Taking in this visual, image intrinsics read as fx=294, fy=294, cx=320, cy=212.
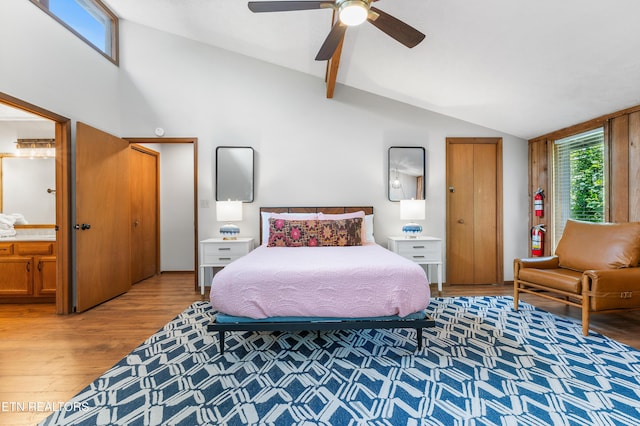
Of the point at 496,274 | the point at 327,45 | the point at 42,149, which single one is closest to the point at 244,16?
the point at 327,45

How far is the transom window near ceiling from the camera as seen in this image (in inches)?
127

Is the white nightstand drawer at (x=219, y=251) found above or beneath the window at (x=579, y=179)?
beneath

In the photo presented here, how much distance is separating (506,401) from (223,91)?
4554 mm

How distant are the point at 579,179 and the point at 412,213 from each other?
2120 mm

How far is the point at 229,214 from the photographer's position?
4023 mm

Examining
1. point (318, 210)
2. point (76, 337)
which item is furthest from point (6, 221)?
point (318, 210)

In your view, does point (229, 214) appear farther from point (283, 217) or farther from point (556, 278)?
point (556, 278)

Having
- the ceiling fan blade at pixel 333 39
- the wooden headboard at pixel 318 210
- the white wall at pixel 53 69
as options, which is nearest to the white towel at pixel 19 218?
the white wall at pixel 53 69

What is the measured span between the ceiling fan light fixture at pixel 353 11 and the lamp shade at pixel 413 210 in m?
2.54

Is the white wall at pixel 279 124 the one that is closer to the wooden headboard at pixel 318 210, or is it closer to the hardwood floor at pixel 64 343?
the wooden headboard at pixel 318 210

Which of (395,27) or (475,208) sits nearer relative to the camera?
(395,27)

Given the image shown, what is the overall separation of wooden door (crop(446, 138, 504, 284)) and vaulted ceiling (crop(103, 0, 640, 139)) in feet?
1.53

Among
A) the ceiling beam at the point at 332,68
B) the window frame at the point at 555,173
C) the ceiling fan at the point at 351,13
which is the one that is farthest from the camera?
the window frame at the point at 555,173

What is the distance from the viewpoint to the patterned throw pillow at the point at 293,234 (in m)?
3.54
